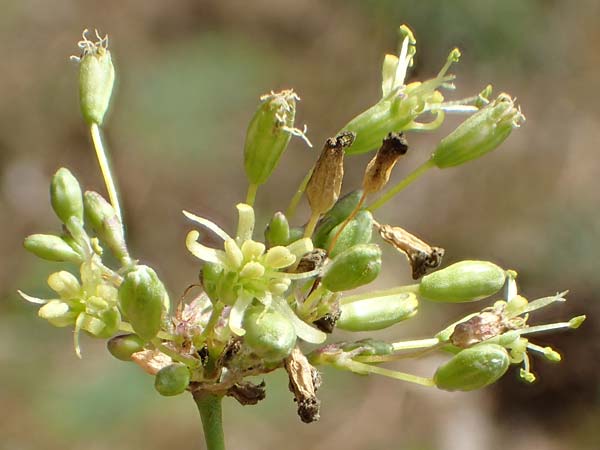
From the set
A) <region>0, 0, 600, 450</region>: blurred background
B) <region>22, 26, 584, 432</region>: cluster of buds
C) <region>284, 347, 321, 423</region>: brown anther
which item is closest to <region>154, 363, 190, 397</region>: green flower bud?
<region>22, 26, 584, 432</region>: cluster of buds

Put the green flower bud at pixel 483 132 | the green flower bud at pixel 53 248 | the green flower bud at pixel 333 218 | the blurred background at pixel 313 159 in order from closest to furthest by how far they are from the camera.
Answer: the green flower bud at pixel 53 248
the green flower bud at pixel 333 218
the green flower bud at pixel 483 132
the blurred background at pixel 313 159

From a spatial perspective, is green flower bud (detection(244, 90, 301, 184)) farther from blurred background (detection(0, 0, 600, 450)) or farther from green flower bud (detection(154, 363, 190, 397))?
blurred background (detection(0, 0, 600, 450))

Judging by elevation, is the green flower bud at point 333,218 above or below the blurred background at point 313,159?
below

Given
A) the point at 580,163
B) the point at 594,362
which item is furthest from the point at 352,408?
the point at 580,163

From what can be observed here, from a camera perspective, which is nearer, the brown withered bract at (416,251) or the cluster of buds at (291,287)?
the cluster of buds at (291,287)

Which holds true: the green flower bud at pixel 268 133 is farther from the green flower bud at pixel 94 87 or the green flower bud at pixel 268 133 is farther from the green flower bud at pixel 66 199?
the green flower bud at pixel 94 87

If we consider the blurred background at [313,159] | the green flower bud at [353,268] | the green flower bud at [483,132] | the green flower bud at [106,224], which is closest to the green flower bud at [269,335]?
the green flower bud at [353,268]

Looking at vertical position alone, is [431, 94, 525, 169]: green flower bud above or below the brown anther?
above

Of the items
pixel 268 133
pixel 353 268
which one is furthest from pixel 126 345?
pixel 268 133
